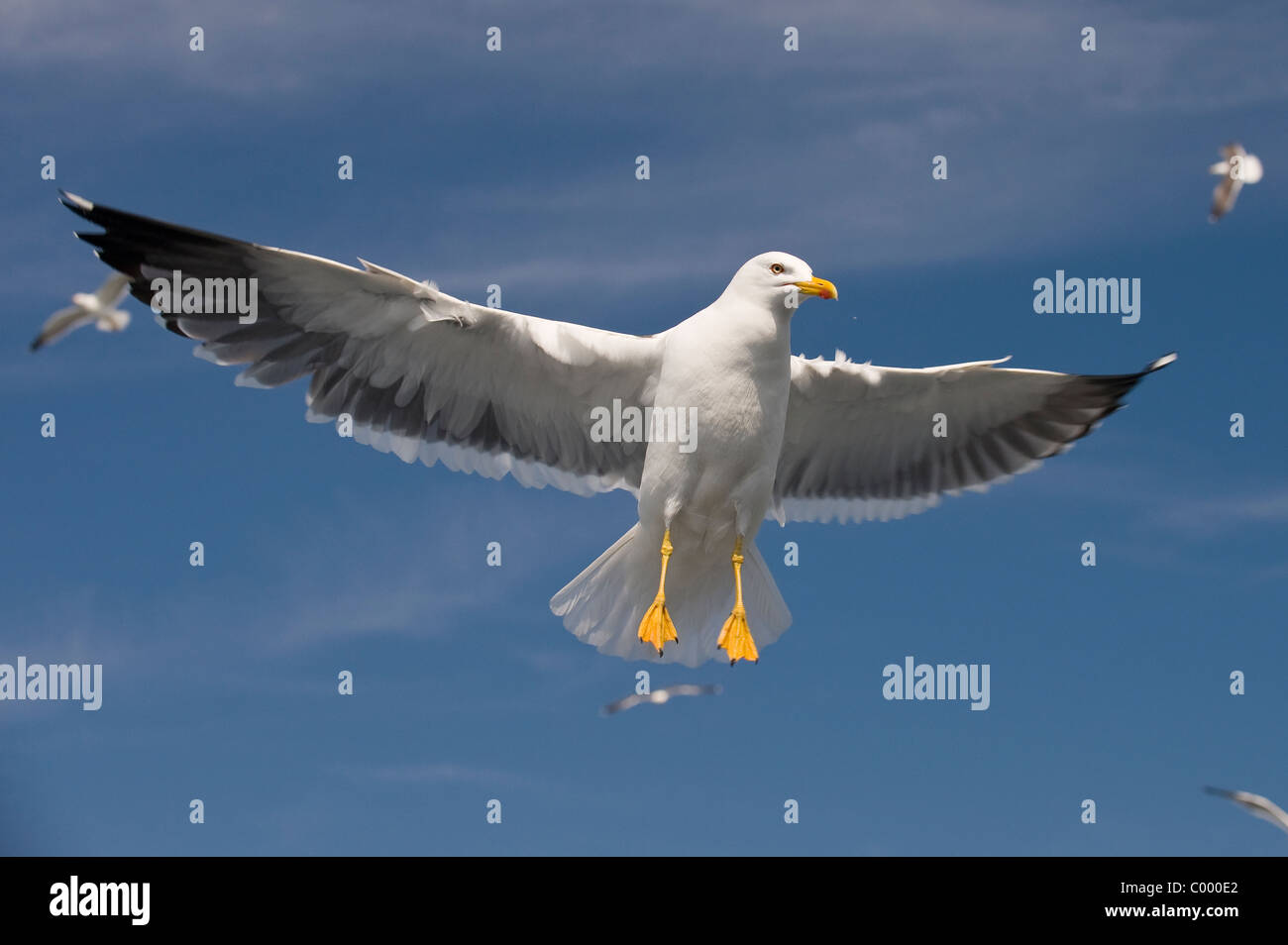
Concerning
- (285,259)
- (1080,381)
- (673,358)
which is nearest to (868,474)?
(1080,381)

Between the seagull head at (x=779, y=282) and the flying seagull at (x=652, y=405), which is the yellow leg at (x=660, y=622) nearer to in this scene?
the flying seagull at (x=652, y=405)

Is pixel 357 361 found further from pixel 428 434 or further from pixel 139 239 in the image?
pixel 139 239

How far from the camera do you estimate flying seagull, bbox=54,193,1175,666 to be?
906 cm

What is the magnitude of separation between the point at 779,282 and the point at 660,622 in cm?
211

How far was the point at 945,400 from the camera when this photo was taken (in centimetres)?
1027

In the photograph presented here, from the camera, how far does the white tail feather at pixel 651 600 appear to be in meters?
9.78

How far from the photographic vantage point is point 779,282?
350 inches

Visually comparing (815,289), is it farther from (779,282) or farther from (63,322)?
(63,322)

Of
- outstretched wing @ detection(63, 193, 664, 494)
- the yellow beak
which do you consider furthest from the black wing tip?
the yellow beak

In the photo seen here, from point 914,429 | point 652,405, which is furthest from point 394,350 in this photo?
point 914,429

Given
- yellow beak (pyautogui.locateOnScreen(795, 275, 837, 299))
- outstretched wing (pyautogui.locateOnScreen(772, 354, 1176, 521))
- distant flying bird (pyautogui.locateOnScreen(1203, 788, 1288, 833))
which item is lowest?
distant flying bird (pyautogui.locateOnScreen(1203, 788, 1288, 833))

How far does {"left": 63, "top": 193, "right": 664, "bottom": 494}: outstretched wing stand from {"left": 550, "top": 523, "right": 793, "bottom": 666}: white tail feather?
2.73 ft

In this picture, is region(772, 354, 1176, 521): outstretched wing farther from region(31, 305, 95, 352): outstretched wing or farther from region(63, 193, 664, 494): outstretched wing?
region(31, 305, 95, 352): outstretched wing

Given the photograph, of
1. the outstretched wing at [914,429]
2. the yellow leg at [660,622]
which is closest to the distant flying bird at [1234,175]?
the outstretched wing at [914,429]
